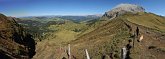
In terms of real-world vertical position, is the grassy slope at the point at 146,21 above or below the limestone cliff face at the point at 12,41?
below

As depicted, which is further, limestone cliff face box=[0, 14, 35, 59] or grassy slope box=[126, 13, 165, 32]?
grassy slope box=[126, 13, 165, 32]

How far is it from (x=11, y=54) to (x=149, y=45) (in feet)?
185

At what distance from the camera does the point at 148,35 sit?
262ft

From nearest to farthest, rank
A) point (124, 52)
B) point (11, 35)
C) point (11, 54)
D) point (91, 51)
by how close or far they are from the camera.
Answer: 1. point (124, 52)
2. point (11, 54)
3. point (11, 35)
4. point (91, 51)

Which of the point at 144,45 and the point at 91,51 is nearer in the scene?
the point at 144,45

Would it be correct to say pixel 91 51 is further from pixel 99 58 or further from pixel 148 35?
pixel 148 35

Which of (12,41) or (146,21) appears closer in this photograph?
(12,41)

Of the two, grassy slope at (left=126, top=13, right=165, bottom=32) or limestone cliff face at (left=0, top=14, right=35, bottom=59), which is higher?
limestone cliff face at (left=0, top=14, right=35, bottom=59)

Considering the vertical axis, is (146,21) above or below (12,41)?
below

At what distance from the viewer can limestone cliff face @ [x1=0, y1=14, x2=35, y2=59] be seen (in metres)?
20.6

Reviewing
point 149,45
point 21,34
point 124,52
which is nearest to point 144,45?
point 149,45

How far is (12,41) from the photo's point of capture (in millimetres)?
22328

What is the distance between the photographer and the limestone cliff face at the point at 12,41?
20.6 meters

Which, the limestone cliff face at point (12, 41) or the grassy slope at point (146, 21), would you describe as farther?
the grassy slope at point (146, 21)
